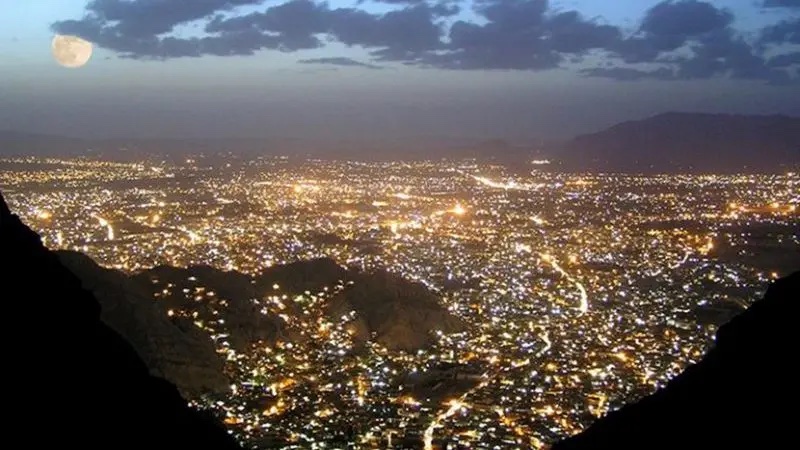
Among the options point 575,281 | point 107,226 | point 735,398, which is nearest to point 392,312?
point 575,281

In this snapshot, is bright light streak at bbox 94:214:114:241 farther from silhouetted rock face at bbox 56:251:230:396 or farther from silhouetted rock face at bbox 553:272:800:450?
silhouetted rock face at bbox 553:272:800:450

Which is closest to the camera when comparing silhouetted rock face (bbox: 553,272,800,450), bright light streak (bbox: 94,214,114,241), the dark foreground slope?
the dark foreground slope

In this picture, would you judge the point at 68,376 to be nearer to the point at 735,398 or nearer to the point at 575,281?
the point at 735,398

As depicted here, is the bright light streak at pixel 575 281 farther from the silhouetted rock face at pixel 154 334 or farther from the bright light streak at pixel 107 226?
the bright light streak at pixel 107 226

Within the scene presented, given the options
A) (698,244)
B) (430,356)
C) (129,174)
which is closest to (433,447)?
(430,356)

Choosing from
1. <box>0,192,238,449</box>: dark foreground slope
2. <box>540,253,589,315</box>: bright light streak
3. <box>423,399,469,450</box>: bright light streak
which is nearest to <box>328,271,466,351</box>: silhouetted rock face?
<box>423,399,469,450</box>: bright light streak

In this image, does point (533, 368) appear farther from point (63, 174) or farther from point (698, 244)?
point (63, 174)

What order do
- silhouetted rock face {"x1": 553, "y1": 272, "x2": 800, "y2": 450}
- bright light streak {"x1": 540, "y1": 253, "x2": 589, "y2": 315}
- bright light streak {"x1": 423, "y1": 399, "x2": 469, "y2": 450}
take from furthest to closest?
bright light streak {"x1": 540, "y1": 253, "x2": 589, "y2": 315}
bright light streak {"x1": 423, "y1": 399, "x2": 469, "y2": 450}
silhouetted rock face {"x1": 553, "y1": 272, "x2": 800, "y2": 450}
